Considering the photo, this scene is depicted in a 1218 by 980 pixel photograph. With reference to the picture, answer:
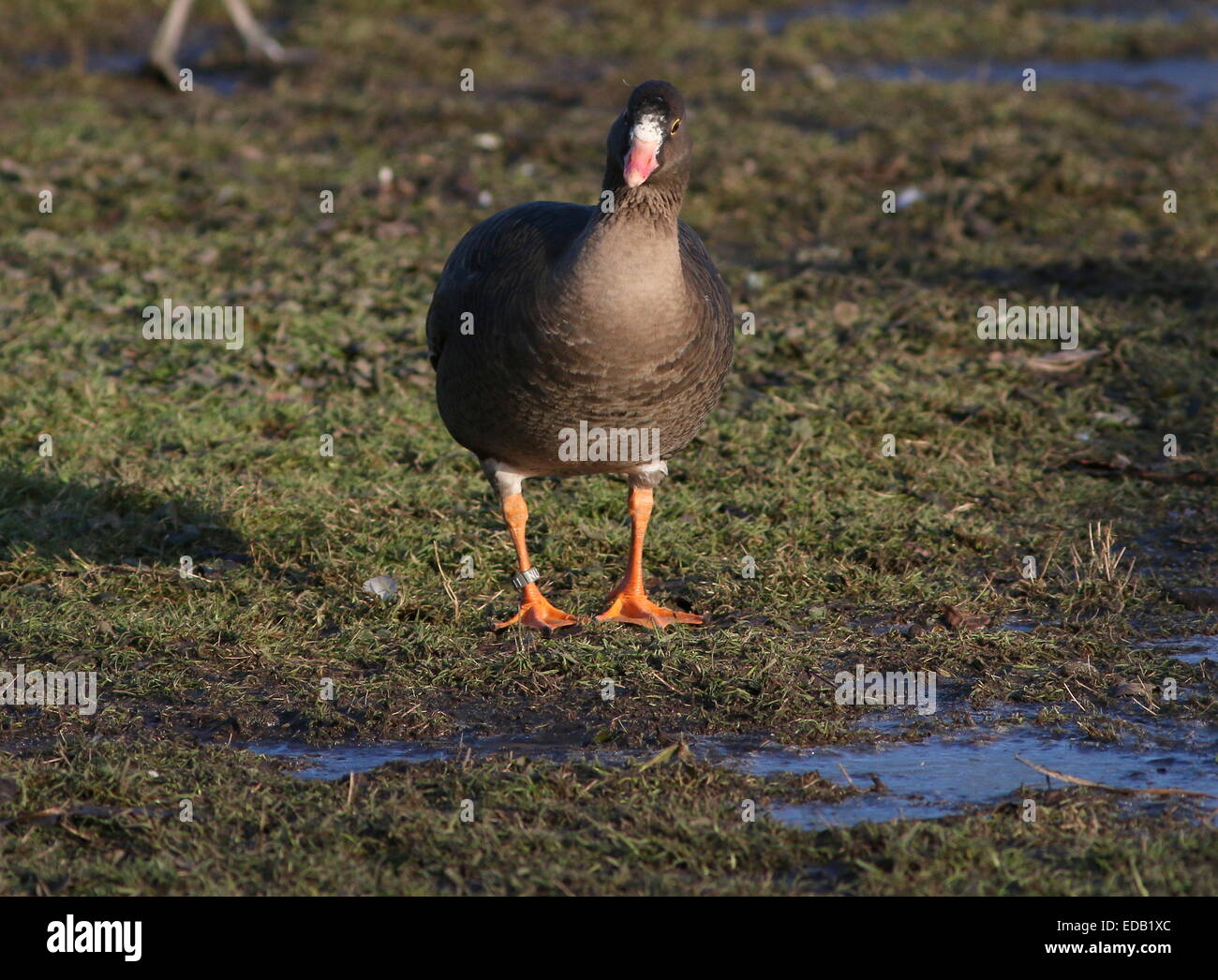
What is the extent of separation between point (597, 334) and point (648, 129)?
726mm

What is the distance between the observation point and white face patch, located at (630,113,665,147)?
5273 millimetres

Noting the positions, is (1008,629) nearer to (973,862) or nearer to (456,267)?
(973,862)

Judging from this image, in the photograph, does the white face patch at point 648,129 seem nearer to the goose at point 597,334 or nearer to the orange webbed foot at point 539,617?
the goose at point 597,334

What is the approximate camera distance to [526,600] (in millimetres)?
6004

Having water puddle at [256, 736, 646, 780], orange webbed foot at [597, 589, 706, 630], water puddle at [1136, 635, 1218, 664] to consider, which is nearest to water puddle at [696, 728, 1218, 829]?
water puddle at [256, 736, 646, 780]

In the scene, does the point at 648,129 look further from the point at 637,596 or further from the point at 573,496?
the point at 573,496

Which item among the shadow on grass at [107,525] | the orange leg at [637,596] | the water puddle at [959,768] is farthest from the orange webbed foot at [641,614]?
the shadow on grass at [107,525]

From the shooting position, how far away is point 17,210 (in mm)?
10812

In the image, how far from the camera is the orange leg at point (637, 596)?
5.95 metres

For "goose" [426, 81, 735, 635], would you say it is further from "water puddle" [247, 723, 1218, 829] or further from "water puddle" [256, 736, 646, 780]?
"water puddle" [247, 723, 1218, 829]

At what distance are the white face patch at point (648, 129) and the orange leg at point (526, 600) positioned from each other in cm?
158

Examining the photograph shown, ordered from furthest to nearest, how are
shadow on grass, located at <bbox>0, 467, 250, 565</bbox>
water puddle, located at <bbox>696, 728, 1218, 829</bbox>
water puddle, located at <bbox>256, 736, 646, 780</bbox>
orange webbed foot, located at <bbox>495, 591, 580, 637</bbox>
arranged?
shadow on grass, located at <bbox>0, 467, 250, 565</bbox>
orange webbed foot, located at <bbox>495, 591, 580, 637</bbox>
water puddle, located at <bbox>256, 736, 646, 780</bbox>
water puddle, located at <bbox>696, 728, 1218, 829</bbox>

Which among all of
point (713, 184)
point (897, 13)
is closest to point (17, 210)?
point (713, 184)

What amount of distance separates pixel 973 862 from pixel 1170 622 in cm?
227
